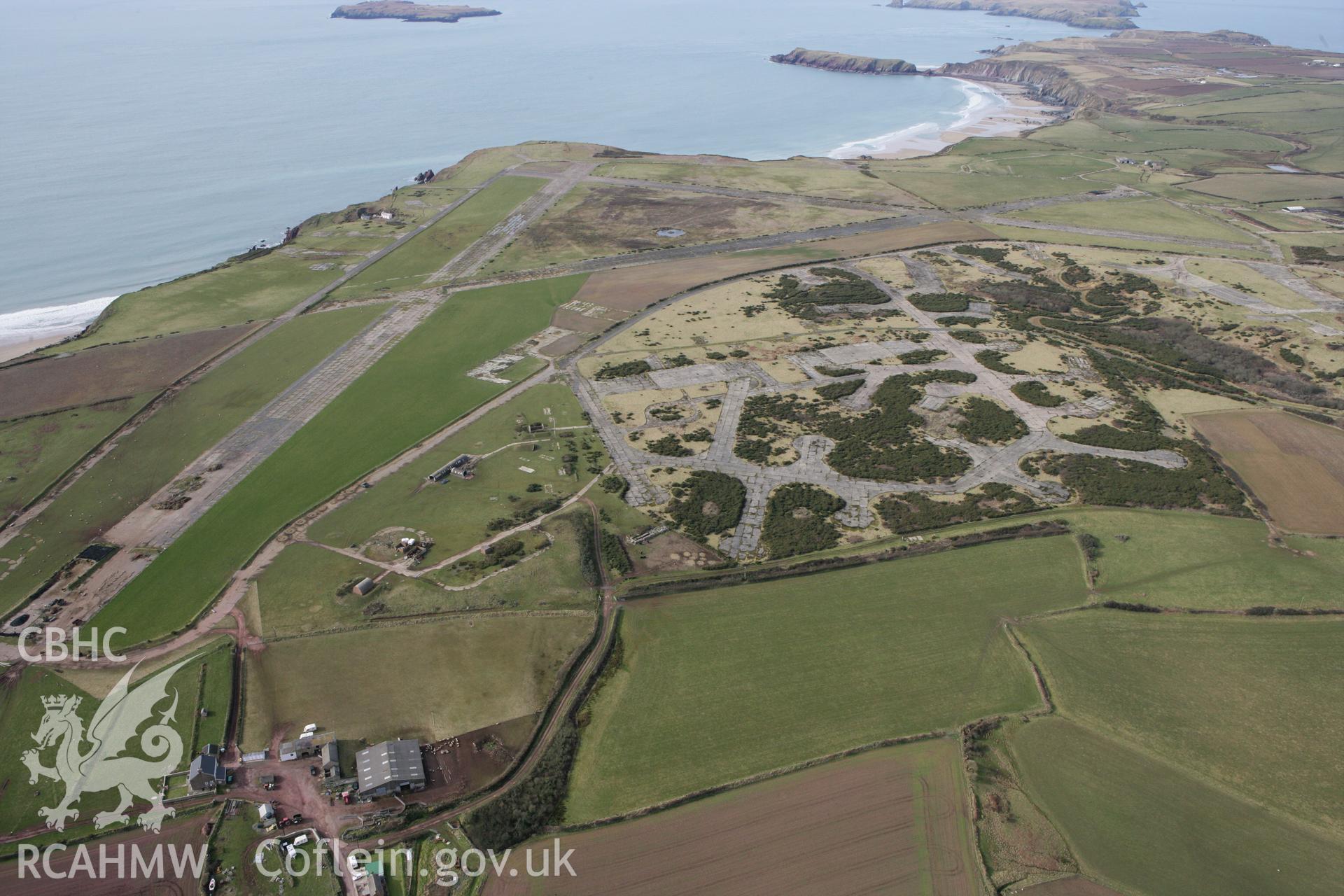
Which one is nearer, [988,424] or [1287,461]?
[1287,461]

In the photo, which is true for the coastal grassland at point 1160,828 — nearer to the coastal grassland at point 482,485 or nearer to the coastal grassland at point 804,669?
the coastal grassland at point 804,669

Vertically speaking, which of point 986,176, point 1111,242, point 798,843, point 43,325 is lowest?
point 798,843

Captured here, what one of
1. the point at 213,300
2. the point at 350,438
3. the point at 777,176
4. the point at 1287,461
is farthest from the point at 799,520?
the point at 777,176

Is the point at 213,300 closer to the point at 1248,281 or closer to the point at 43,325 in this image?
the point at 43,325

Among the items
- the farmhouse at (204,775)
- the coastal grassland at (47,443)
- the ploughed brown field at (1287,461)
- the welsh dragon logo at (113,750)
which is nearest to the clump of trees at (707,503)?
the farmhouse at (204,775)

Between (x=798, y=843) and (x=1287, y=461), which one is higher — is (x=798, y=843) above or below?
below

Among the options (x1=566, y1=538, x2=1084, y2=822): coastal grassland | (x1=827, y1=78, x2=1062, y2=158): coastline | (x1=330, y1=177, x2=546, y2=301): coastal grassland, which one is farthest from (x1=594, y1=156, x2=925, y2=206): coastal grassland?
(x1=566, y1=538, x2=1084, y2=822): coastal grassland

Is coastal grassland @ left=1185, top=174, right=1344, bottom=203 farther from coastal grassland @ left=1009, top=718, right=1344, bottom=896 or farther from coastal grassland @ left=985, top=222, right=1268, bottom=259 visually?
coastal grassland @ left=1009, top=718, right=1344, bottom=896

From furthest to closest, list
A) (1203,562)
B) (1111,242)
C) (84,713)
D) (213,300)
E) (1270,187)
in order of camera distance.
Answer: (1270,187)
(1111,242)
(213,300)
(1203,562)
(84,713)
